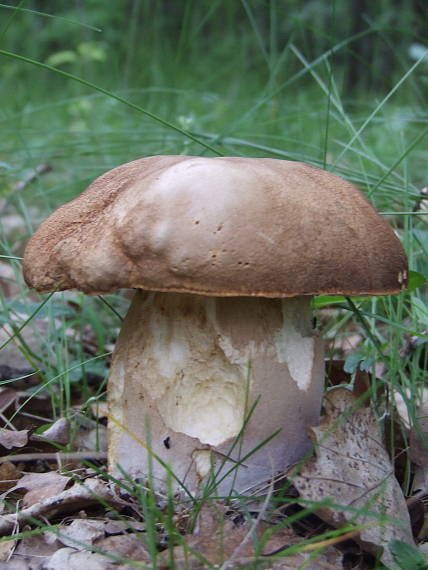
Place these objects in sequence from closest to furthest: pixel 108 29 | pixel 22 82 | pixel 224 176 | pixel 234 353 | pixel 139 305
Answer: pixel 224 176, pixel 234 353, pixel 139 305, pixel 22 82, pixel 108 29

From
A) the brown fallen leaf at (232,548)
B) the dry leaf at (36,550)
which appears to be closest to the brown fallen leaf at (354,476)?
the brown fallen leaf at (232,548)

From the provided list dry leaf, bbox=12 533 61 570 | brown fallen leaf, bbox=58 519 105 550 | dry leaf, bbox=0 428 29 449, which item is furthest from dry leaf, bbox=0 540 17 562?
dry leaf, bbox=0 428 29 449

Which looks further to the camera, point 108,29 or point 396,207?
point 108,29

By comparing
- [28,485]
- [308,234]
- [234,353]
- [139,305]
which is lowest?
[28,485]

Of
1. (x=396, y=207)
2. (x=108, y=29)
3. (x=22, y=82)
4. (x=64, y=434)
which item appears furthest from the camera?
(x=108, y=29)

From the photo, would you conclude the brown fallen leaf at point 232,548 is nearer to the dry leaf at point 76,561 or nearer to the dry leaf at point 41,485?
the dry leaf at point 76,561

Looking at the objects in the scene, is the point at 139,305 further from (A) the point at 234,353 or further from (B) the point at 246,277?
(B) the point at 246,277

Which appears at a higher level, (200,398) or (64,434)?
(200,398)

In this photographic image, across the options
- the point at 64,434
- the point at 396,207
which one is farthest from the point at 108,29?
the point at 64,434
